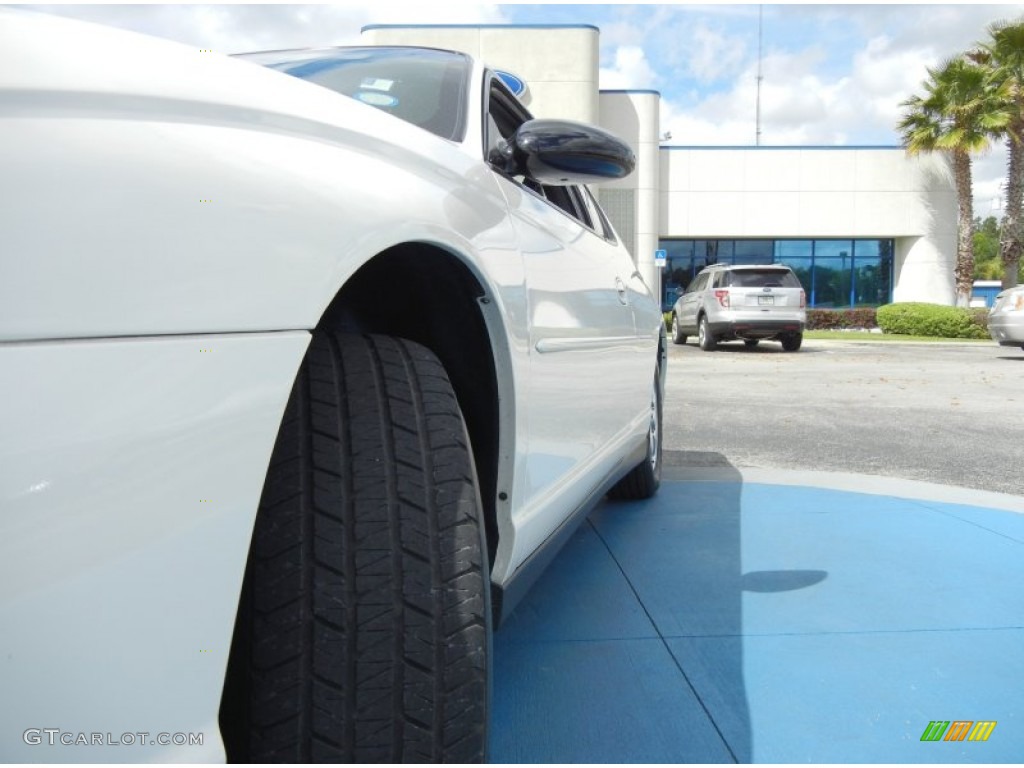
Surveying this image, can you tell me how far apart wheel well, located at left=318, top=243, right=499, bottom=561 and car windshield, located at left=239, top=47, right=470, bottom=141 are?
0.44m

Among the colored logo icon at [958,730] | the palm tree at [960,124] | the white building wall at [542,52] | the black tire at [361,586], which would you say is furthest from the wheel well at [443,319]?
the palm tree at [960,124]

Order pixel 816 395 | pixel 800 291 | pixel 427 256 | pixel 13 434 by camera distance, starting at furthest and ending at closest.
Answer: pixel 800 291, pixel 816 395, pixel 427 256, pixel 13 434

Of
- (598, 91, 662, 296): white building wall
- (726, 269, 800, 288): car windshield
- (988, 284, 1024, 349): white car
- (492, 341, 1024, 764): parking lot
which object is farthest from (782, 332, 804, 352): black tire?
(492, 341, 1024, 764): parking lot

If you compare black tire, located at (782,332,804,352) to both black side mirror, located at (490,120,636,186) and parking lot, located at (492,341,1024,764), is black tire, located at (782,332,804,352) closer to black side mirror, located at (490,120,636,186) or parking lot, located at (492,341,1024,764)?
parking lot, located at (492,341,1024,764)

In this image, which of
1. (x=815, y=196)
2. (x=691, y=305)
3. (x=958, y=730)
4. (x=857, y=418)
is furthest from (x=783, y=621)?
(x=815, y=196)

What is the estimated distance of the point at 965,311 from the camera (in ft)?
74.6

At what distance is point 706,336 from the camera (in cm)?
1669

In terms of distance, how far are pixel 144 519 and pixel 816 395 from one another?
882 cm

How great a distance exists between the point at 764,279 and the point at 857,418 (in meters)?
9.07

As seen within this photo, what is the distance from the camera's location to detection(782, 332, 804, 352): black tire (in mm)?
16312

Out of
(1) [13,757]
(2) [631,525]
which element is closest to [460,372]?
(1) [13,757]

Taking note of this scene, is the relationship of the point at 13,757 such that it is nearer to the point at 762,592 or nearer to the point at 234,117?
the point at 234,117

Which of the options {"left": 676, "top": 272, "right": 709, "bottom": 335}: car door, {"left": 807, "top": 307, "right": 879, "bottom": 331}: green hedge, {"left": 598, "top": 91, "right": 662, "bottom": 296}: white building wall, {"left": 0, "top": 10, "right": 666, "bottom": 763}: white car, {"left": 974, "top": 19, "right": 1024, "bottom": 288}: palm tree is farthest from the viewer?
{"left": 807, "top": 307, "right": 879, "bottom": 331}: green hedge

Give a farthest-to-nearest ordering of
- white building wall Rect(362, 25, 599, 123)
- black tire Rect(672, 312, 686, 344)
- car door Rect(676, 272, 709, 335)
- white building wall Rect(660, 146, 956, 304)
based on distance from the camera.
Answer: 1. white building wall Rect(660, 146, 956, 304)
2. white building wall Rect(362, 25, 599, 123)
3. black tire Rect(672, 312, 686, 344)
4. car door Rect(676, 272, 709, 335)
